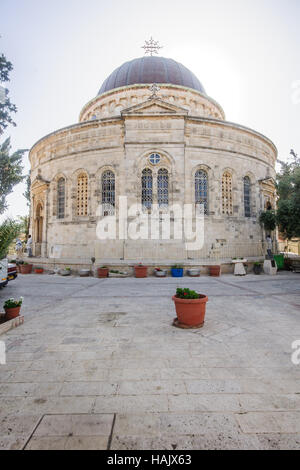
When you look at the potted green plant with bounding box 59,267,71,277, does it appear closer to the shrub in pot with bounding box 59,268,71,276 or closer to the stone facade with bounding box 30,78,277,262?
the shrub in pot with bounding box 59,268,71,276

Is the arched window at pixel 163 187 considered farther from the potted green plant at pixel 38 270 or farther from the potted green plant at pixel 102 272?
the potted green plant at pixel 38 270

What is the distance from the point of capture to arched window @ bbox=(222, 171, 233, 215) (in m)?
16.6

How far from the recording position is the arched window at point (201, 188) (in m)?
15.9

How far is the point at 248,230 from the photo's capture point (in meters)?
17.1

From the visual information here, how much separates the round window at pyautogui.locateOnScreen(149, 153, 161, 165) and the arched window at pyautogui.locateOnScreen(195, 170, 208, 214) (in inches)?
113

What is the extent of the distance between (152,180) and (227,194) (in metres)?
5.69

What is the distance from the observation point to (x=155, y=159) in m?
15.1

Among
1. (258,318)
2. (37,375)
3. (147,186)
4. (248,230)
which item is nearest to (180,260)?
(147,186)

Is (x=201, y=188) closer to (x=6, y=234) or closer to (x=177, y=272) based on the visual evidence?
(x=177, y=272)

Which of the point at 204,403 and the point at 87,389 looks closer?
the point at 204,403

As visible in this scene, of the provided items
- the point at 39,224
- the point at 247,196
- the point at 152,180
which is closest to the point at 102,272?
the point at 152,180

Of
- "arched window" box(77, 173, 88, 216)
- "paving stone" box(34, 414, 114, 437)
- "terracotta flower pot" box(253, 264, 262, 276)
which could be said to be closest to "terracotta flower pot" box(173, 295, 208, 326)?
"paving stone" box(34, 414, 114, 437)

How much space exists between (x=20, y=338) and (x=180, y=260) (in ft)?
33.7
